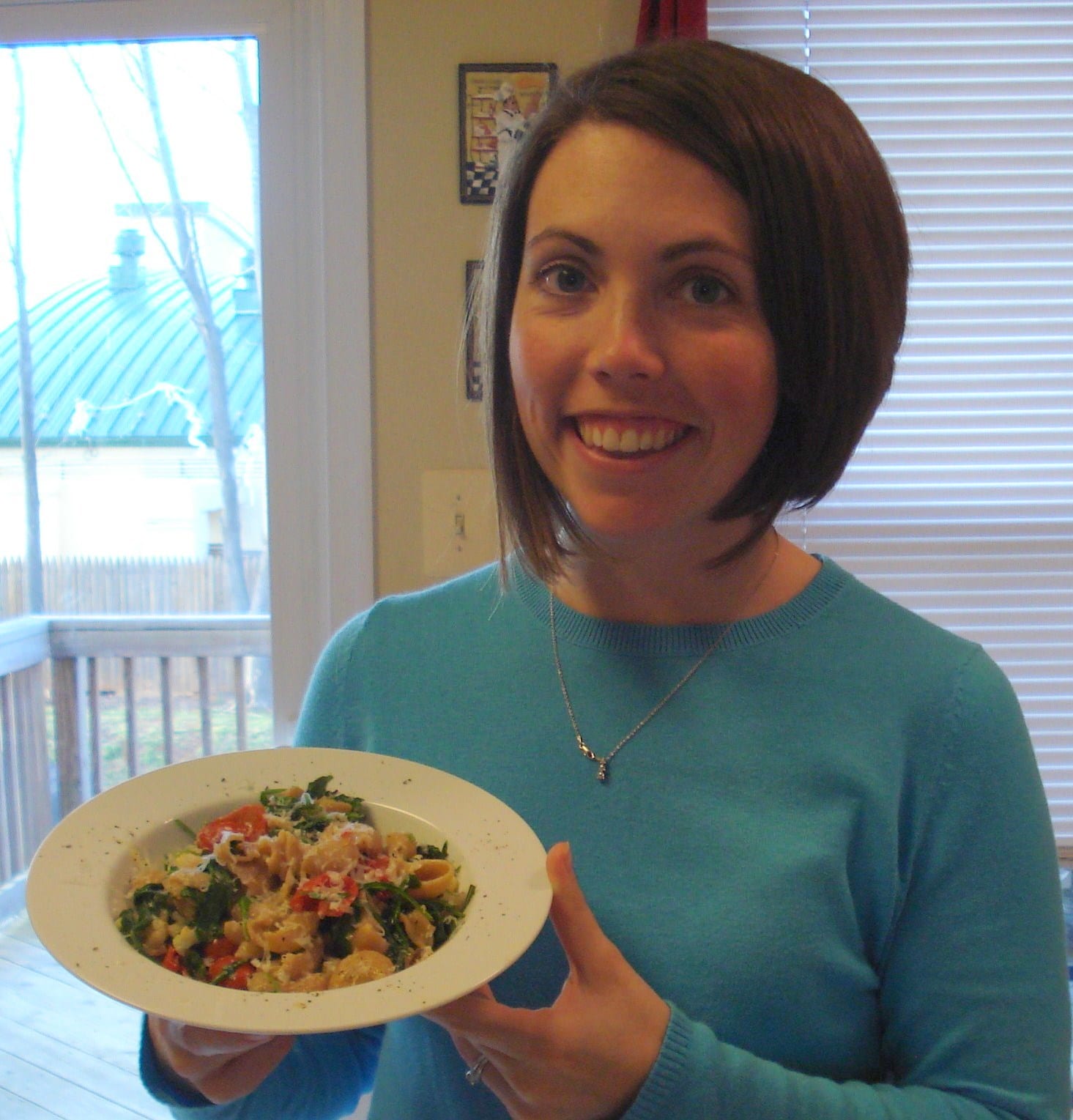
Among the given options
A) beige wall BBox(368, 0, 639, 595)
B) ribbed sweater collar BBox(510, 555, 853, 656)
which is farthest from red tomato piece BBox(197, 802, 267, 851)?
beige wall BBox(368, 0, 639, 595)

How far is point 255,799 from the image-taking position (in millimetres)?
854

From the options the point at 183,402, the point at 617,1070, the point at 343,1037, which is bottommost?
the point at 343,1037

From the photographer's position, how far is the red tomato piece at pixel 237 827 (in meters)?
0.80

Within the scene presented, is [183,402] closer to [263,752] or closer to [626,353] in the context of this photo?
[263,752]

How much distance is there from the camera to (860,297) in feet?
2.72

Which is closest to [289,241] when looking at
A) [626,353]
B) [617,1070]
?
[626,353]

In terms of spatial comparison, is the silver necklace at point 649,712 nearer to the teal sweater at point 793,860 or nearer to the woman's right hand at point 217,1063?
the teal sweater at point 793,860

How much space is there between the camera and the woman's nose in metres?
0.78

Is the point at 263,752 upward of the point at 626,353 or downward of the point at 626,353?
downward

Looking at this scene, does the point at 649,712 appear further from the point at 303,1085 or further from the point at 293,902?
the point at 303,1085

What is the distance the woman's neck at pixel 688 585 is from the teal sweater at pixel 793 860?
19 mm

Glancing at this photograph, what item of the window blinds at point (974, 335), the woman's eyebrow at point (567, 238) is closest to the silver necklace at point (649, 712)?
the woman's eyebrow at point (567, 238)

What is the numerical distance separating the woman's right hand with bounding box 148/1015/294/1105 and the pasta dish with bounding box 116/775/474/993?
0.09 meters

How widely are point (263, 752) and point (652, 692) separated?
36 centimetres
